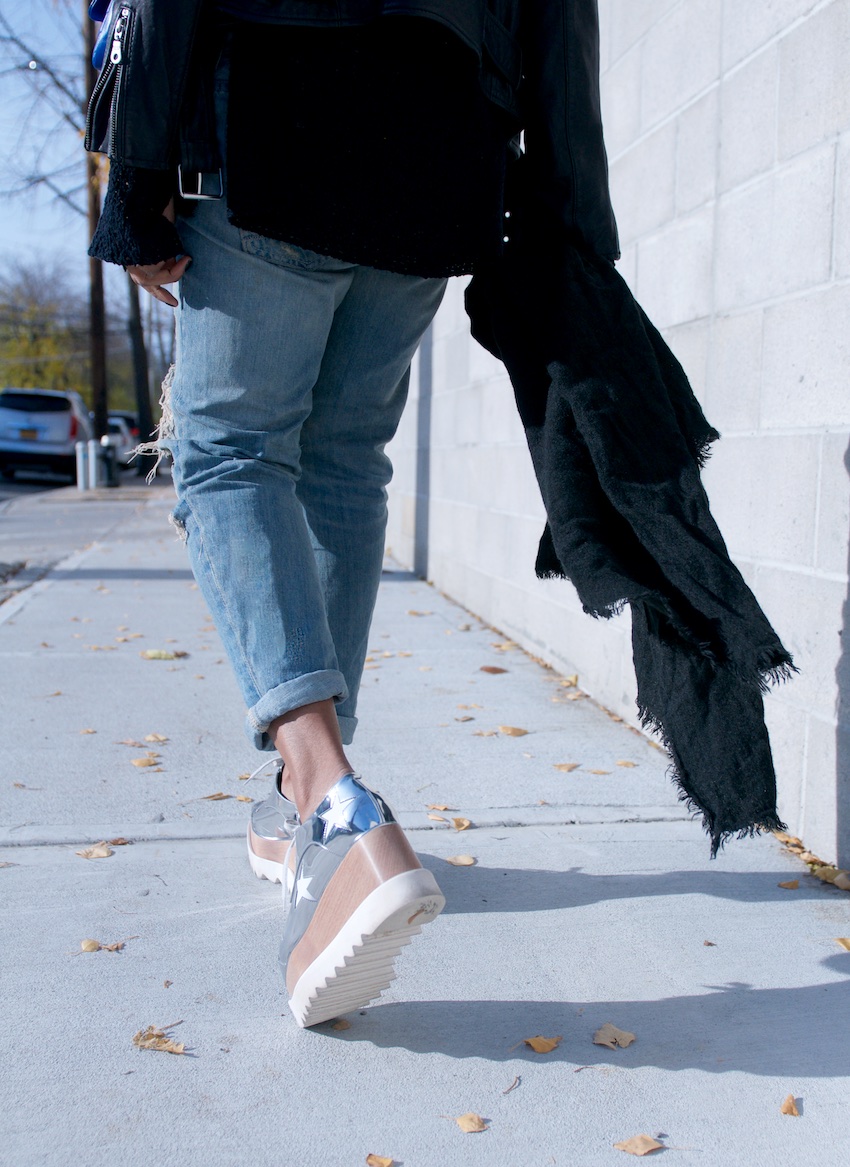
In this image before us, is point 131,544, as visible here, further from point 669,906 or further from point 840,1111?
point 840,1111

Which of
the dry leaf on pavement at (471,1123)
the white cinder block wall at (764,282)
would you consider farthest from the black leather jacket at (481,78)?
the dry leaf on pavement at (471,1123)

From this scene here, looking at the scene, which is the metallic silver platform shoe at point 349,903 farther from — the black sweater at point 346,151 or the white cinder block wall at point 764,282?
the white cinder block wall at point 764,282

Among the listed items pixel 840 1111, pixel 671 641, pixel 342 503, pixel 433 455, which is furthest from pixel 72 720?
pixel 433 455

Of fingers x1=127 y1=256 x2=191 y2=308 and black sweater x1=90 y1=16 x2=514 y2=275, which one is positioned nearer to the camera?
black sweater x1=90 y1=16 x2=514 y2=275

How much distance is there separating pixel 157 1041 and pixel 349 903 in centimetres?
41

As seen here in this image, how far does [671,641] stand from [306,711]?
0.57m

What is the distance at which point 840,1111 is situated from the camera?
4.90 feet

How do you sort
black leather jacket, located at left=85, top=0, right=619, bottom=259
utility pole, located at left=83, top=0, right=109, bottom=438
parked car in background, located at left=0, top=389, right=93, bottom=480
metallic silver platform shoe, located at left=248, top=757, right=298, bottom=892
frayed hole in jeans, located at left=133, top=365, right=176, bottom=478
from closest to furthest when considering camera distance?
black leather jacket, located at left=85, top=0, right=619, bottom=259 → frayed hole in jeans, located at left=133, top=365, right=176, bottom=478 → metallic silver platform shoe, located at left=248, top=757, right=298, bottom=892 → utility pole, located at left=83, top=0, right=109, bottom=438 → parked car in background, located at left=0, top=389, right=93, bottom=480

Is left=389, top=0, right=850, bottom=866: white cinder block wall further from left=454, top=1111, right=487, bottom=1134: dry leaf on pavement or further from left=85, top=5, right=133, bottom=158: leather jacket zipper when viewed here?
left=85, top=5, right=133, bottom=158: leather jacket zipper

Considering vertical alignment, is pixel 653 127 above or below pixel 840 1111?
above

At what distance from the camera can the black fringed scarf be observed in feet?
5.32

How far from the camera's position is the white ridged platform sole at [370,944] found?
4.67 ft

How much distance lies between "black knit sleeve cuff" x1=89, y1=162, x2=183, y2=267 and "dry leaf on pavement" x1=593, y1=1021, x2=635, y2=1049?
131 cm

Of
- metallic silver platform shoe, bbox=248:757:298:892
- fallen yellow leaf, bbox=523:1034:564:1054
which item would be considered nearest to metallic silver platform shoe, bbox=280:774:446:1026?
fallen yellow leaf, bbox=523:1034:564:1054
